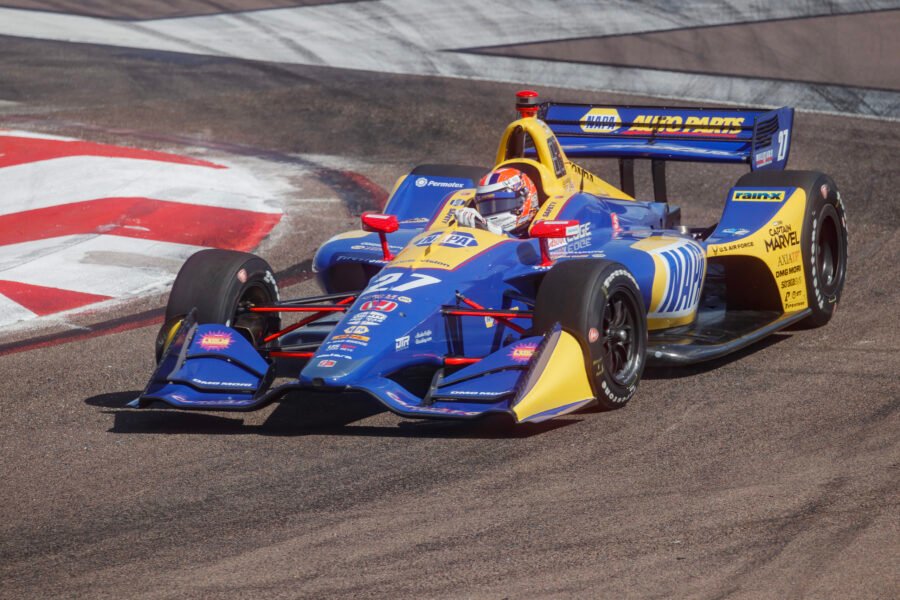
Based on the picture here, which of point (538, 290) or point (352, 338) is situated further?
point (538, 290)

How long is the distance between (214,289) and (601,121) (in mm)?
3773

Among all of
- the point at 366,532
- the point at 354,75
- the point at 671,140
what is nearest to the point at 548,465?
the point at 366,532

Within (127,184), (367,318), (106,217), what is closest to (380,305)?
(367,318)

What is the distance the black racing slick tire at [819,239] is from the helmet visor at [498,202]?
1.95 meters

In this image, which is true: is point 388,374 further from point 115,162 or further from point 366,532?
point 115,162

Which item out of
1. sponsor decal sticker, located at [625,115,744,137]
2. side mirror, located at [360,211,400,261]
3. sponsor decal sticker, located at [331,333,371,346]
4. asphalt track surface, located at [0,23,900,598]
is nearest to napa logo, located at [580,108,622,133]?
sponsor decal sticker, located at [625,115,744,137]

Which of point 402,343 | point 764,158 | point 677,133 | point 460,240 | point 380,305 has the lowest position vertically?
point 402,343

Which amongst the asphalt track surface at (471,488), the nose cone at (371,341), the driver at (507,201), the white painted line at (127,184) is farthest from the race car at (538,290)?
the white painted line at (127,184)

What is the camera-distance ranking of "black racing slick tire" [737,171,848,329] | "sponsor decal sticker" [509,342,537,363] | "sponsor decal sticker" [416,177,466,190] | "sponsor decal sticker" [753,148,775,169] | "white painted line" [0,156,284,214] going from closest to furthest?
"sponsor decal sticker" [509,342,537,363] < "black racing slick tire" [737,171,848,329] < "sponsor decal sticker" [753,148,775,169] < "sponsor decal sticker" [416,177,466,190] < "white painted line" [0,156,284,214]

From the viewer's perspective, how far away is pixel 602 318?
23.0ft

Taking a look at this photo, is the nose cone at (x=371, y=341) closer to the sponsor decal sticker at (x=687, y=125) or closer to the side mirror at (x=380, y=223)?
the side mirror at (x=380, y=223)

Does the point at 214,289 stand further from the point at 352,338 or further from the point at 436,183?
the point at 436,183

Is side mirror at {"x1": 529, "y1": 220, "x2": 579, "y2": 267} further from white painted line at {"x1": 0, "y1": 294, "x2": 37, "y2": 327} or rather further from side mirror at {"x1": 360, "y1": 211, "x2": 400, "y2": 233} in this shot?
white painted line at {"x1": 0, "y1": 294, "x2": 37, "y2": 327}

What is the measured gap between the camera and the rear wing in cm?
973
